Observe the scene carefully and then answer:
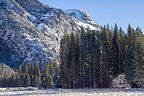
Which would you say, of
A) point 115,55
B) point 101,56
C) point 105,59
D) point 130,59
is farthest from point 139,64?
point 101,56

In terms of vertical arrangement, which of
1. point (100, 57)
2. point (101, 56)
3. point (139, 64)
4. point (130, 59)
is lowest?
point (139, 64)

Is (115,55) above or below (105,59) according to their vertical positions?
above

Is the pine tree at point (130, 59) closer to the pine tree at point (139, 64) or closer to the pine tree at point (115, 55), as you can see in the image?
the pine tree at point (139, 64)

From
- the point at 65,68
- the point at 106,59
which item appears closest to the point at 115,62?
the point at 106,59

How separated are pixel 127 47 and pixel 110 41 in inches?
207

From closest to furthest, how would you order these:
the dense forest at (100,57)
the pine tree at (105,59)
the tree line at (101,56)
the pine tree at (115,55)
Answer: the dense forest at (100,57) → the tree line at (101,56) → the pine tree at (115,55) → the pine tree at (105,59)

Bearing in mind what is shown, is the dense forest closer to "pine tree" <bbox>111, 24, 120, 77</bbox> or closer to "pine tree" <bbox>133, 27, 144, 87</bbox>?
"pine tree" <bbox>111, 24, 120, 77</bbox>

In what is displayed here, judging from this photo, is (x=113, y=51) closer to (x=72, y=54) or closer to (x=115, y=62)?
(x=115, y=62)

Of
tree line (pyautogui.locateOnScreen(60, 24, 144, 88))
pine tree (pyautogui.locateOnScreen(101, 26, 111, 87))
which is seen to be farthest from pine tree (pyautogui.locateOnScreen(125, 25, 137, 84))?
pine tree (pyautogui.locateOnScreen(101, 26, 111, 87))

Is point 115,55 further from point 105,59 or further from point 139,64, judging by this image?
point 139,64

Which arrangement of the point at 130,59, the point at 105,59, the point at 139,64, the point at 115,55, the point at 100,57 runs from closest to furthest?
1. the point at 139,64
2. the point at 130,59
3. the point at 115,55
4. the point at 105,59
5. the point at 100,57

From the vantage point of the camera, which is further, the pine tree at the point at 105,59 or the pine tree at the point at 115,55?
the pine tree at the point at 105,59

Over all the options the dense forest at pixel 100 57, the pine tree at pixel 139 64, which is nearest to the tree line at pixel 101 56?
the dense forest at pixel 100 57

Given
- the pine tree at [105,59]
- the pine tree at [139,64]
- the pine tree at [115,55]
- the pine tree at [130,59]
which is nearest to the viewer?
the pine tree at [139,64]
